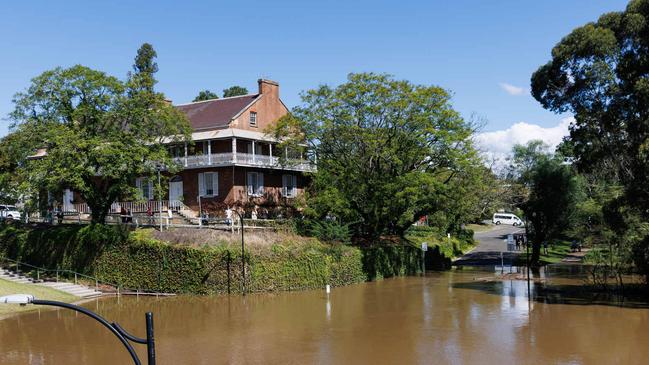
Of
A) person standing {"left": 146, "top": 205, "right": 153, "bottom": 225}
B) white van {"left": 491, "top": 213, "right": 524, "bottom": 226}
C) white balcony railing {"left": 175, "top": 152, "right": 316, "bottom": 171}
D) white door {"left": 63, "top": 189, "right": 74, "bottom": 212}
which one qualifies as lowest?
white van {"left": 491, "top": 213, "right": 524, "bottom": 226}

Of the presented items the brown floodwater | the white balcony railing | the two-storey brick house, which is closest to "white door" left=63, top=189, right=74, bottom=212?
the two-storey brick house

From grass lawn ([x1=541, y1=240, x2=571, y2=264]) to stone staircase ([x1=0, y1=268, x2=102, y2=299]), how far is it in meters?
34.8

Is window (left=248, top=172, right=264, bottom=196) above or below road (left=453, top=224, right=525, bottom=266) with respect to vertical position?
above

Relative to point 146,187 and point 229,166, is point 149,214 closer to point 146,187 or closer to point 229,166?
point 229,166

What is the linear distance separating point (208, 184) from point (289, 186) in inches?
285

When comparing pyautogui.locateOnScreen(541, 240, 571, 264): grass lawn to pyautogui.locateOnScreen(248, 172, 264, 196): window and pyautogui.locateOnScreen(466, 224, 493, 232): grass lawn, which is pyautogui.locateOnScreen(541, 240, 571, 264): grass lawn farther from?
pyautogui.locateOnScreen(248, 172, 264, 196): window

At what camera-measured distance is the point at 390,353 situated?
18.4m

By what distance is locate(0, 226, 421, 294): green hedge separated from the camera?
30.9 m

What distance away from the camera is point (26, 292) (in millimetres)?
29016

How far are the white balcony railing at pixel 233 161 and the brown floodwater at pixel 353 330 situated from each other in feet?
38.4

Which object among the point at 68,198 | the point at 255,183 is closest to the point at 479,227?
the point at 255,183

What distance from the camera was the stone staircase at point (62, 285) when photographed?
1228 inches

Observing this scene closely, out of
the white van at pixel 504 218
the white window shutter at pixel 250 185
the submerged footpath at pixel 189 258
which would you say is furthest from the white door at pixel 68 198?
the white van at pixel 504 218

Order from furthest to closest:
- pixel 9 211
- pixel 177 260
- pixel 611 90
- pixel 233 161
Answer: pixel 9 211 → pixel 233 161 → pixel 177 260 → pixel 611 90
